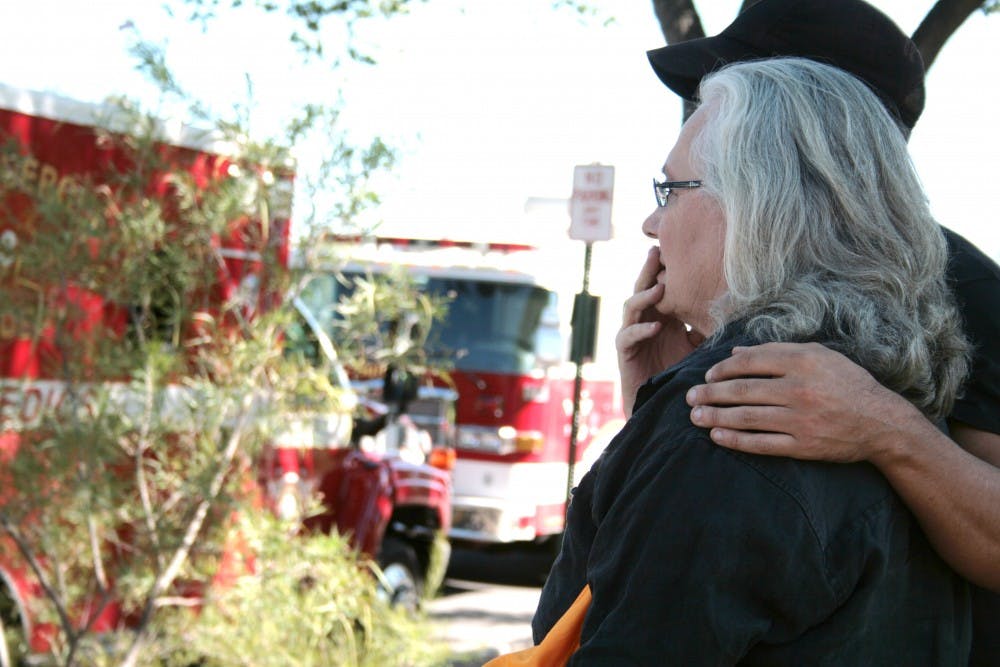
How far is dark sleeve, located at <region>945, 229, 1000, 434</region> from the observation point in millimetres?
1751

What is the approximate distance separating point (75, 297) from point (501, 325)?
7.64 meters

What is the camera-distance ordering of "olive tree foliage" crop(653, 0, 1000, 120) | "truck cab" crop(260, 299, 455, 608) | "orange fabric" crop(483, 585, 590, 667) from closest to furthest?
1. "orange fabric" crop(483, 585, 590, 667)
2. "olive tree foliage" crop(653, 0, 1000, 120)
3. "truck cab" crop(260, 299, 455, 608)

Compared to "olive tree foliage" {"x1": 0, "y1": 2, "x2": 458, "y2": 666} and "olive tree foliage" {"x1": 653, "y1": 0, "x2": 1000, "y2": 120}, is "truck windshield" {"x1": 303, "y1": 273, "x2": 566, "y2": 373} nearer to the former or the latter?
"olive tree foliage" {"x1": 0, "y1": 2, "x2": 458, "y2": 666}

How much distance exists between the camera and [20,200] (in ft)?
17.0

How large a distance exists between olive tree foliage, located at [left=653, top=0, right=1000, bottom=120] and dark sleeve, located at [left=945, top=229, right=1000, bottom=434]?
3332 mm

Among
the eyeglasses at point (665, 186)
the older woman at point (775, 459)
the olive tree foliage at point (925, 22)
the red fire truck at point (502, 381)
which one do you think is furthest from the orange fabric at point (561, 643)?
the red fire truck at point (502, 381)

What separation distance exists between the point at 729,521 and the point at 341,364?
14.3 feet

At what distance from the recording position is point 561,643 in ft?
4.83

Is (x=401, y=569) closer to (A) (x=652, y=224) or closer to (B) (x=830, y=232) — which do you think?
(A) (x=652, y=224)

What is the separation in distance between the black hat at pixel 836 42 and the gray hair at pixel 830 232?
152mm

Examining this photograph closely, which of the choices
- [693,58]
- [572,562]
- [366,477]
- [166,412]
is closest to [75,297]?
[166,412]

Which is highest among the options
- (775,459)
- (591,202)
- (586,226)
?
(591,202)

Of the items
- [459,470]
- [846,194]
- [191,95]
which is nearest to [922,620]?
[846,194]

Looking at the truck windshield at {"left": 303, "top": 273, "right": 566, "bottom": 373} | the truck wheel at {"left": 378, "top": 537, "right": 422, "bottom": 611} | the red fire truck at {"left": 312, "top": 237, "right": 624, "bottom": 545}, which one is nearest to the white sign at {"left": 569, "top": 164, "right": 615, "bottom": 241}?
the truck wheel at {"left": 378, "top": 537, "right": 422, "bottom": 611}
